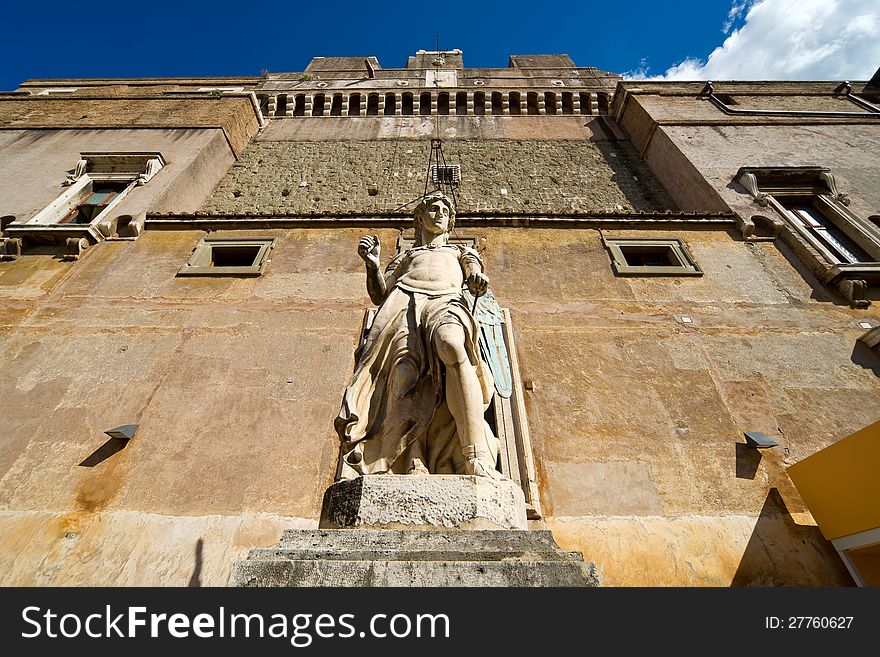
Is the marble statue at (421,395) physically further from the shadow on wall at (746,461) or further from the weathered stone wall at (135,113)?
the weathered stone wall at (135,113)

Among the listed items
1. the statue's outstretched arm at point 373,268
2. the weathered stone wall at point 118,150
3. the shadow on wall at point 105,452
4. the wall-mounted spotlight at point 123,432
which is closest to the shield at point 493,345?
the statue's outstretched arm at point 373,268

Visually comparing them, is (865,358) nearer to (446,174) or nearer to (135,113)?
(446,174)

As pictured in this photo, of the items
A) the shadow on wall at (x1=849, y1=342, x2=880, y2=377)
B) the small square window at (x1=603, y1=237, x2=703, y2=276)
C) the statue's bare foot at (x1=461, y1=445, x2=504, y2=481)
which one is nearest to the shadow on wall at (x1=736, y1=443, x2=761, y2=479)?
the shadow on wall at (x1=849, y1=342, x2=880, y2=377)

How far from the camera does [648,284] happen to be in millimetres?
7465

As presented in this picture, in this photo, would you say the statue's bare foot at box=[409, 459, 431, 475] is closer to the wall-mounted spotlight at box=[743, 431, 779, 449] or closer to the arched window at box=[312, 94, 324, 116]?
the wall-mounted spotlight at box=[743, 431, 779, 449]

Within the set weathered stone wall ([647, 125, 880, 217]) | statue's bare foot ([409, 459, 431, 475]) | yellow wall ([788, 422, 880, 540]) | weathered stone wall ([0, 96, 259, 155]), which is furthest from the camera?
weathered stone wall ([0, 96, 259, 155])

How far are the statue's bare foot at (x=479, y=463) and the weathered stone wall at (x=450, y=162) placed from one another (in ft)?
29.7

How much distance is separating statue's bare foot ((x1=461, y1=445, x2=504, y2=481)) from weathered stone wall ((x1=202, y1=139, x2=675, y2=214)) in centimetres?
904

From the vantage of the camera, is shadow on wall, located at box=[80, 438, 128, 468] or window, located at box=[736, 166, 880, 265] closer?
shadow on wall, located at box=[80, 438, 128, 468]

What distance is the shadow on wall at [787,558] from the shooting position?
423 centimetres

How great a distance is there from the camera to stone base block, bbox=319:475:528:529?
2.52m

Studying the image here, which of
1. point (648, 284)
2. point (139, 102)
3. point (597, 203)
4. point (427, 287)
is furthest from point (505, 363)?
point (139, 102)

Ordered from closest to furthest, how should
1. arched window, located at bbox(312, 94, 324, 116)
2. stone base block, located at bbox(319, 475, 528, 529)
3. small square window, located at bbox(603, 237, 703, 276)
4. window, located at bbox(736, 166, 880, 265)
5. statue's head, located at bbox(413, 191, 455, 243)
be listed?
1. stone base block, located at bbox(319, 475, 528, 529)
2. statue's head, located at bbox(413, 191, 455, 243)
3. small square window, located at bbox(603, 237, 703, 276)
4. window, located at bbox(736, 166, 880, 265)
5. arched window, located at bbox(312, 94, 324, 116)

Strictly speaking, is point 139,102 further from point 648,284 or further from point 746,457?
point 746,457
